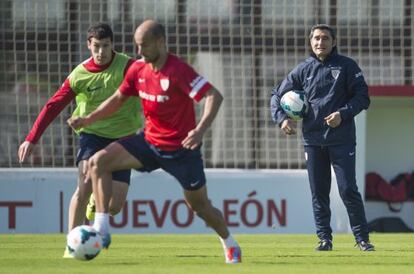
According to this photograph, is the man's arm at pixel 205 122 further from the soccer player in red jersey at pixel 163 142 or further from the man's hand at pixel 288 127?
the man's hand at pixel 288 127

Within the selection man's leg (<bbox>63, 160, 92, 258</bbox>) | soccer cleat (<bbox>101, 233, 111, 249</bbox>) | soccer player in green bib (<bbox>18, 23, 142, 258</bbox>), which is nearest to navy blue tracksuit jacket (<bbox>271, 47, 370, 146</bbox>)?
soccer player in green bib (<bbox>18, 23, 142, 258</bbox>)

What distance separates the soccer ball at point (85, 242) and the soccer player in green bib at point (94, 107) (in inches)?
70.3

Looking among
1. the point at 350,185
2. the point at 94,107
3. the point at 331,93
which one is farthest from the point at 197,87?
the point at 350,185

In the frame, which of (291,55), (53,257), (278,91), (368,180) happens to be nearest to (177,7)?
(291,55)

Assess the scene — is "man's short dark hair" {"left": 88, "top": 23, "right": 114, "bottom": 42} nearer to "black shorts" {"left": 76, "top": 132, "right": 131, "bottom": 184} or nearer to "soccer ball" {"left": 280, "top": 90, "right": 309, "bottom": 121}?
"black shorts" {"left": 76, "top": 132, "right": 131, "bottom": 184}

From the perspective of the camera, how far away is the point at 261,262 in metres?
10.6

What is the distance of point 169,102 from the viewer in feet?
33.3

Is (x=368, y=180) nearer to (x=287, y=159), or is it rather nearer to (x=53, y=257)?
(x=287, y=159)

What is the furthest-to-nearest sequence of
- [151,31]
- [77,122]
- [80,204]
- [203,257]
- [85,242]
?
[80,204] → [203,257] → [77,122] → [151,31] → [85,242]

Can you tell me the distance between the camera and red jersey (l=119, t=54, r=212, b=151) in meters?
10.1

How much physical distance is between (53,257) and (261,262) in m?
1.82

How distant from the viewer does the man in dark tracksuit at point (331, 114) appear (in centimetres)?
1221

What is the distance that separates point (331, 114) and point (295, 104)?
1.17 feet

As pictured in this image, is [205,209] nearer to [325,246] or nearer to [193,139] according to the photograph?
[193,139]
